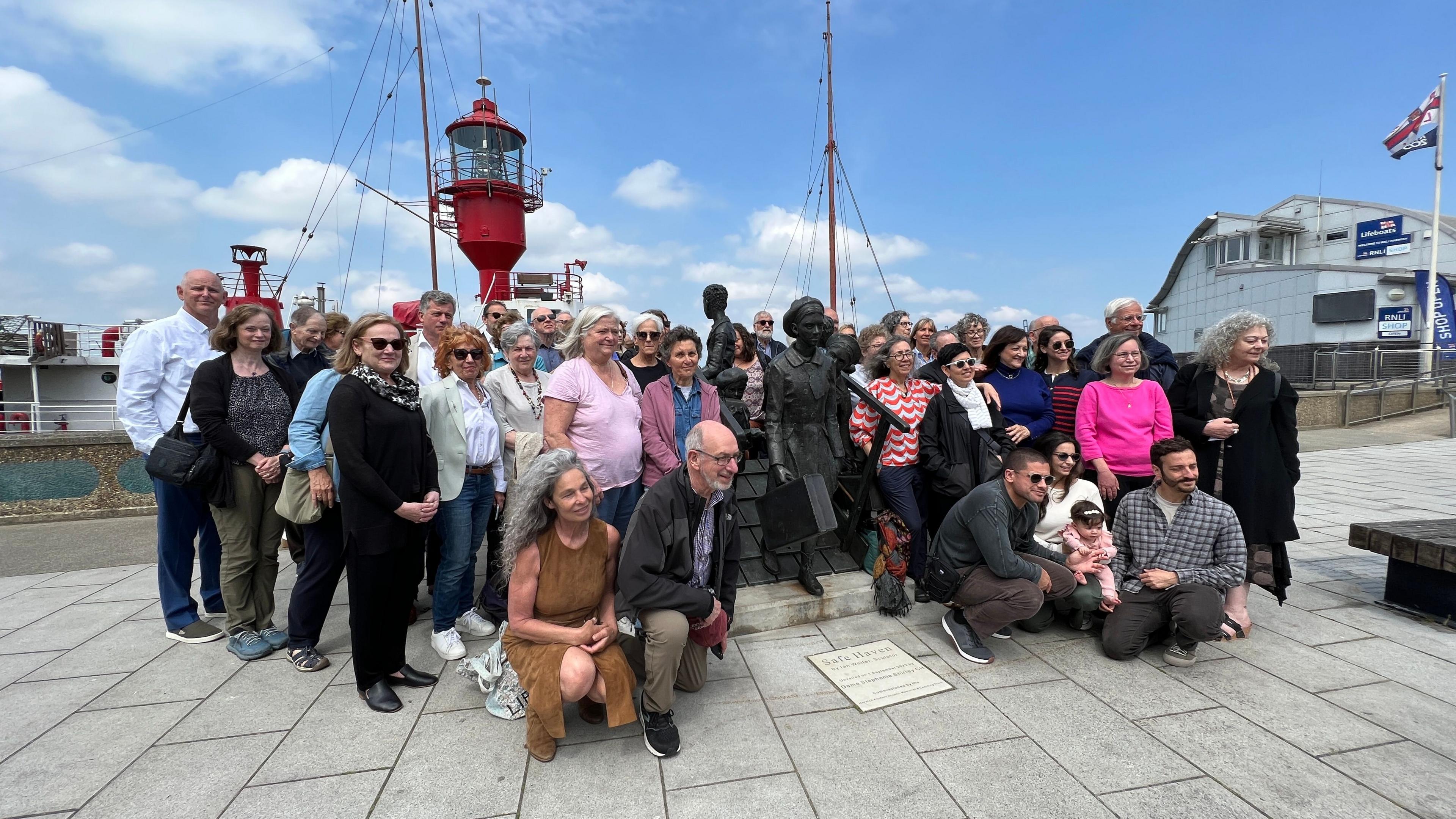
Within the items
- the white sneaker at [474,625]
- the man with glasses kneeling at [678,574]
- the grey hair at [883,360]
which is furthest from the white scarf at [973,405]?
the white sneaker at [474,625]

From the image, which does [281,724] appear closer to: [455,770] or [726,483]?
[455,770]

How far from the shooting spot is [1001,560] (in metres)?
3.17

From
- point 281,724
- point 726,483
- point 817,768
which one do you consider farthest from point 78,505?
point 817,768

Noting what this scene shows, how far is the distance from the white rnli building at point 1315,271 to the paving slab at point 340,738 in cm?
2277

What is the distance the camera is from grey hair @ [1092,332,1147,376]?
3.73 m

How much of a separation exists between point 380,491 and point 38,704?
6.81ft

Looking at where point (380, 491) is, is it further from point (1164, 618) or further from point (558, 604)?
point (1164, 618)

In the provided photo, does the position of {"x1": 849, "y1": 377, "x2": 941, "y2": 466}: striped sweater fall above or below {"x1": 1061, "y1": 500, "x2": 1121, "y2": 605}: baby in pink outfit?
above

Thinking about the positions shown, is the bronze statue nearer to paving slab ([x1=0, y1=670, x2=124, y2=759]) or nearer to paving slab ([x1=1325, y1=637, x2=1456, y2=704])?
paving slab ([x1=1325, y1=637, x2=1456, y2=704])

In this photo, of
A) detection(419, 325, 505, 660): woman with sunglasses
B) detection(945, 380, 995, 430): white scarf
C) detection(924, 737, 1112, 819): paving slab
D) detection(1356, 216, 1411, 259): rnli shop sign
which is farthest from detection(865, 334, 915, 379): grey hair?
detection(1356, 216, 1411, 259): rnli shop sign

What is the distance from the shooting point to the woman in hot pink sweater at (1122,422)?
12.3 ft

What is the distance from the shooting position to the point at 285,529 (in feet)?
12.3

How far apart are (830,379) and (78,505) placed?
837 centimetres

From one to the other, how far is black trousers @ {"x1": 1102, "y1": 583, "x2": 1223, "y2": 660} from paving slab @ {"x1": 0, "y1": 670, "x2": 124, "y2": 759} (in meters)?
5.12
